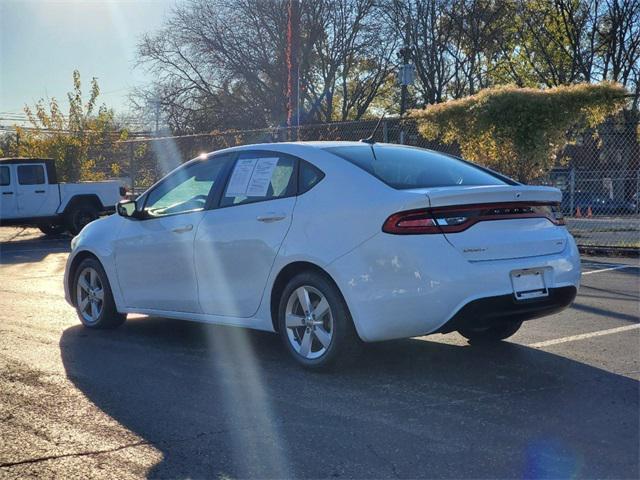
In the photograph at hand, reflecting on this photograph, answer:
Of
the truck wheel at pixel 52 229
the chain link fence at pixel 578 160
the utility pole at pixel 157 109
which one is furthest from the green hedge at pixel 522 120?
the utility pole at pixel 157 109

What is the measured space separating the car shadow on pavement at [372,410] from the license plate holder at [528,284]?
22.2 inches

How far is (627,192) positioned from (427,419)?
15.4m

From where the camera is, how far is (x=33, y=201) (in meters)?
18.6

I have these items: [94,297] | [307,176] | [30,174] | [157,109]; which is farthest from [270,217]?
[157,109]

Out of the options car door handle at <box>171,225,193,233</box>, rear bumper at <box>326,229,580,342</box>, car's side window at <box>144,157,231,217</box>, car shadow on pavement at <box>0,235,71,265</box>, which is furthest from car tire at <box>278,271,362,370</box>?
car shadow on pavement at <box>0,235,71,265</box>

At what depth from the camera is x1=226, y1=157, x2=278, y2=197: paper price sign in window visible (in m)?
5.70

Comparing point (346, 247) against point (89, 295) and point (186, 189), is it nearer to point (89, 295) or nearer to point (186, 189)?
point (186, 189)

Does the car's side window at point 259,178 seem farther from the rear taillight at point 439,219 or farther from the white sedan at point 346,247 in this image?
the rear taillight at point 439,219

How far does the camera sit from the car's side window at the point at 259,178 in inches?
219

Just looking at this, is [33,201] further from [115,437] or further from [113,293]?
[115,437]

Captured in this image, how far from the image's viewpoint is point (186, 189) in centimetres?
638

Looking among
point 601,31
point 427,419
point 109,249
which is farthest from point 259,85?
point 427,419

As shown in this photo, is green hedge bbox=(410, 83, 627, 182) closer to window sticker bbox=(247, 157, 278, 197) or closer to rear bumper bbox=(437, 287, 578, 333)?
window sticker bbox=(247, 157, 278, 197)

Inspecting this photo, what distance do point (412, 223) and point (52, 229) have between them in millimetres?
16751
